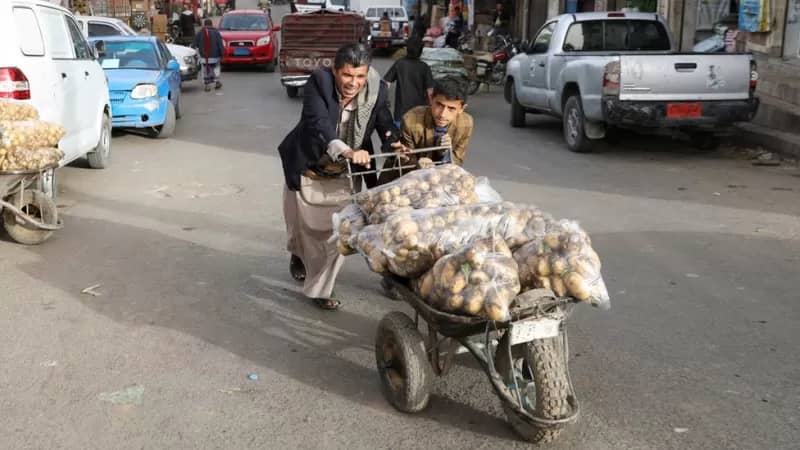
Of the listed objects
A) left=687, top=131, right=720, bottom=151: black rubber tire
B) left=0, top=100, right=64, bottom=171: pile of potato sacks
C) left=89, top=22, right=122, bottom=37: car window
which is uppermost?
left=89, top=22, right=122, bottom=37: car window

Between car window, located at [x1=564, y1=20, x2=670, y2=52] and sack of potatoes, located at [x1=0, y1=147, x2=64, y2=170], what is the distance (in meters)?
8.84

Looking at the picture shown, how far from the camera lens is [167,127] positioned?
13930 mm

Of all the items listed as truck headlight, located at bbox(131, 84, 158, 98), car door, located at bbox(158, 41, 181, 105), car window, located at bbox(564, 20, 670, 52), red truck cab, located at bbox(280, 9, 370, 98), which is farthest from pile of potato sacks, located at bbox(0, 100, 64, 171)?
red truck cab, located at bbox(280, 9, 370, 98)

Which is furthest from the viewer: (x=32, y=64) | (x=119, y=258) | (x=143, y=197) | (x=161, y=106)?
(x=161, y=106)

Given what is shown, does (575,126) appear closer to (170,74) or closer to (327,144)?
(170,74)

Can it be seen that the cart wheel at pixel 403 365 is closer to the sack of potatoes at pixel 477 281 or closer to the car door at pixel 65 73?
the sack of potatoes at pixel 477 281

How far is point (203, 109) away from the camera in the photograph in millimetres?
17797

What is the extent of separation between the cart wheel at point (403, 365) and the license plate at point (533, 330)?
0.61 m

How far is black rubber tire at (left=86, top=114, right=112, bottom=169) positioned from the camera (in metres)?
11.1

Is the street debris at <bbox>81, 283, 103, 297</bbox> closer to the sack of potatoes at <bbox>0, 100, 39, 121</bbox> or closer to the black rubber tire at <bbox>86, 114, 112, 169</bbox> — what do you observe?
the sack of potatoes at <bbox>0, 100, 39, 121</bbox>

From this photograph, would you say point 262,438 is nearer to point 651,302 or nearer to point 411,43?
point 651,302

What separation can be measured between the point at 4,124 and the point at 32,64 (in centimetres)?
157

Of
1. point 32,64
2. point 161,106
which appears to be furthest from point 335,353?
point 161,106

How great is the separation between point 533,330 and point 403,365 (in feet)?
2.53
